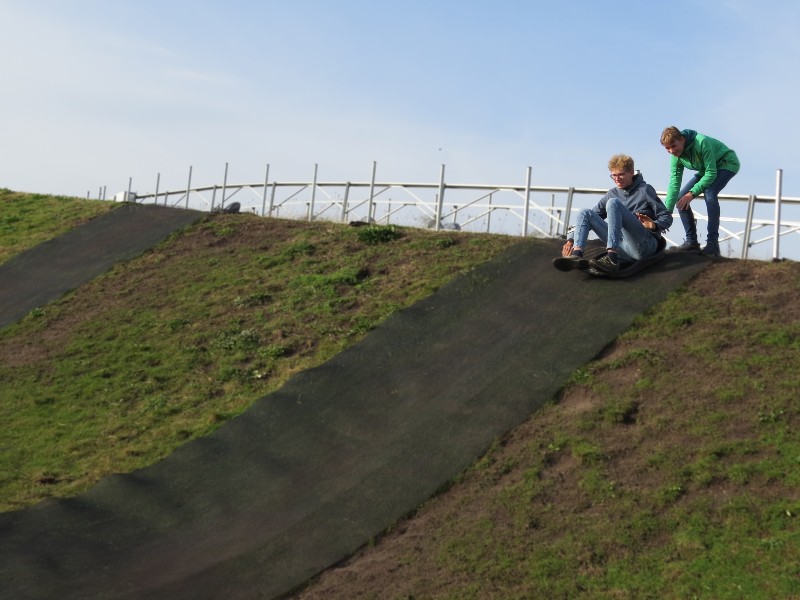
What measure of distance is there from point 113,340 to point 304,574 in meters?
8.44

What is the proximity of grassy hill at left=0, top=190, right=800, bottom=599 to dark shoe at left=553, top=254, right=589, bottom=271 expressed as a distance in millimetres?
781

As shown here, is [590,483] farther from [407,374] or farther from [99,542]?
[99,542]

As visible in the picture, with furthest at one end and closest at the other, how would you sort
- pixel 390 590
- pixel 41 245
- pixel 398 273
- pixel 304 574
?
1. pixel 41 245
2. pixel 398 273
3. pixel 304 574
4. pixel 390 590

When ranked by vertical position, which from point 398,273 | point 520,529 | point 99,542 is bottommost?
point 99,542

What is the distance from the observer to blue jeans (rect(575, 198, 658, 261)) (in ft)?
42.9

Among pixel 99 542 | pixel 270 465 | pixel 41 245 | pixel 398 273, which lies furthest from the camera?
pixel 41 245

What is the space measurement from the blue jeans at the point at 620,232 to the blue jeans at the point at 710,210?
0.86 meters

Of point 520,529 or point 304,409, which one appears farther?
point 304,409

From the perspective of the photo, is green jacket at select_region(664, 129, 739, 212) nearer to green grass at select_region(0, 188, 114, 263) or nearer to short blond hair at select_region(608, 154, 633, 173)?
short blond hair at select_region(608, 154, 633, 173)

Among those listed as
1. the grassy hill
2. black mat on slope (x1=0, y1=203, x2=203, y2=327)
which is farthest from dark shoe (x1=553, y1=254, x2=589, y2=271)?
black mat on slope (x1=0, y1=203, x2=203, y2=327)

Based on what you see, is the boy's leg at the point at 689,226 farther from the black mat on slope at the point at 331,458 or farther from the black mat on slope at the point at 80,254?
the black mat on slope at the point at 80,254

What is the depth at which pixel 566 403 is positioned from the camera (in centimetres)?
1115

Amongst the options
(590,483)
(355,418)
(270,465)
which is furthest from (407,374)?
(590,483)

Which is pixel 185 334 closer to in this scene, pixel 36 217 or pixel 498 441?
pixel 498 441
